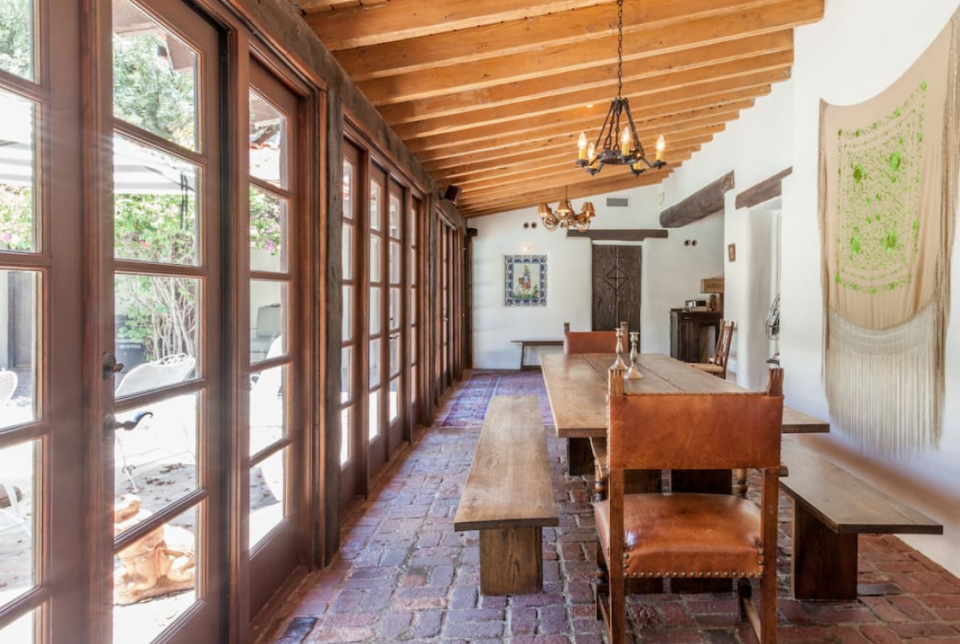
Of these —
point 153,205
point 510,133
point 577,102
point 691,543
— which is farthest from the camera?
point 510,133

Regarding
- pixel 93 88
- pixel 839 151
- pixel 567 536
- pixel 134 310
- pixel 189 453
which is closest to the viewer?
pixel 93 88

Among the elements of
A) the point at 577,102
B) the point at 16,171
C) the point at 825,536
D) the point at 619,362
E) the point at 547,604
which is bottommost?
the point at 547,604

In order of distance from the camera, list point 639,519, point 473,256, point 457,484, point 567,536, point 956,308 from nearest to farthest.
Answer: point 639,519
point 956,308
point 567,536
point 457,484
point 473,256

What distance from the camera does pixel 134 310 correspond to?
4.63 feet

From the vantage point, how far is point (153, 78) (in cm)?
150

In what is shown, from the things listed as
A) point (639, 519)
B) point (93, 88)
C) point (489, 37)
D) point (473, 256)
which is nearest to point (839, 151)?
point (489, 37)

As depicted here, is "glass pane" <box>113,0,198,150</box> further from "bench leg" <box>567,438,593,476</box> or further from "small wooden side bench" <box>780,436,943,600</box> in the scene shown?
"bench leg" <box>567,438,593,476</box>

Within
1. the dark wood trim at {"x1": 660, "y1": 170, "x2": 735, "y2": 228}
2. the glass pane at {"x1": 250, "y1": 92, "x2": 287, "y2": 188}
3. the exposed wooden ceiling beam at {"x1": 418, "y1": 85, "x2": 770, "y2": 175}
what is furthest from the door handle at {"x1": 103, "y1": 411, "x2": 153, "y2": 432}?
the dark wood trim at {"x1": 660, "y1": 170, "x2": 735, "y2": 228}

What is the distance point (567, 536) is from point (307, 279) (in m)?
1.78

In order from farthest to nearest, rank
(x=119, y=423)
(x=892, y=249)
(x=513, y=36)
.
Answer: (x=513, y=36) → (x=892, y=249) → (x=119, y=423)

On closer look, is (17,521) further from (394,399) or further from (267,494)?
(394,399)

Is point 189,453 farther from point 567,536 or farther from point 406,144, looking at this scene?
point 406,144

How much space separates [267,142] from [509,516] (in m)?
1.72

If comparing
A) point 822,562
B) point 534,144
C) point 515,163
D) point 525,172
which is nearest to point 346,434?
point 822,562
